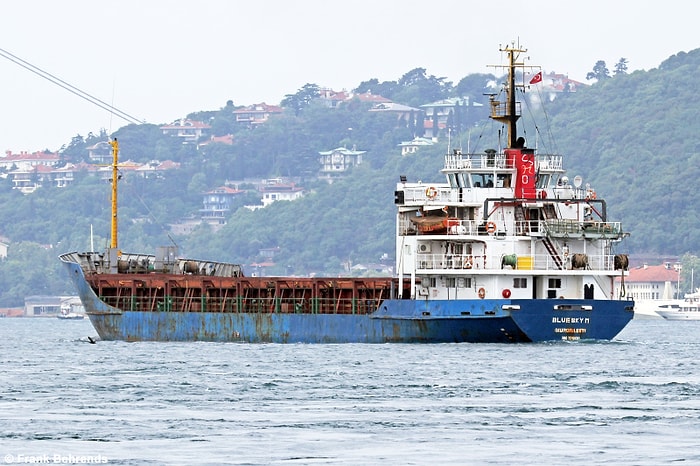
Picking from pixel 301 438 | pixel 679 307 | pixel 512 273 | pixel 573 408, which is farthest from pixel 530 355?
pixel 679 307

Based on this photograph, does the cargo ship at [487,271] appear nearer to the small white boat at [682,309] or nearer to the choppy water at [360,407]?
the choppy water at [360,407]

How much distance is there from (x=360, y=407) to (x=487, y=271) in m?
22.2

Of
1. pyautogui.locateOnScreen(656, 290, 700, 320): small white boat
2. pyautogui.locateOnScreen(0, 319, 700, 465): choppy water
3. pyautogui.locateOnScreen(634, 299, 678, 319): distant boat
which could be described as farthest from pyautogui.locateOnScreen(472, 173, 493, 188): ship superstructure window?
pyautogui.locateOnScreen(634, 299, 678, 319): distant boat

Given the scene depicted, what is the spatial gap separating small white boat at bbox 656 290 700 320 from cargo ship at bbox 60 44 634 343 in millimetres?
102930

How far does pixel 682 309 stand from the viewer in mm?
175125

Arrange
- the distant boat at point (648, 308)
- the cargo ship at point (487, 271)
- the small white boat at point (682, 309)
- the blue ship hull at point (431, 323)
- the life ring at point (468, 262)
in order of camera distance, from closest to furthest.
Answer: the blue ship hull at point (431, 323) → the cargo ship at point (487, 271) → the life ring at point (468, 262) → the small white boat at point (682, 309) → the distant boat at point (648, 308)

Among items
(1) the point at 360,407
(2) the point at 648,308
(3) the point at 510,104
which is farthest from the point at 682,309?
(1) the point at 360,407

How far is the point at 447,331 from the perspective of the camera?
65.4 metres

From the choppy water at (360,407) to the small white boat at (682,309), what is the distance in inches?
4301

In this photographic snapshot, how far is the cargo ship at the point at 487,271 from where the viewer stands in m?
64.9

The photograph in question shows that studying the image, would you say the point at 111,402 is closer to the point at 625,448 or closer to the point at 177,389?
the point at 177,389

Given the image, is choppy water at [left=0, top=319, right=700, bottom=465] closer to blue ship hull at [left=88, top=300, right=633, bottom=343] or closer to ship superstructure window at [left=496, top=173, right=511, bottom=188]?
Result: blue ship hull at [left=88, top=300, right=633, bottom=343]

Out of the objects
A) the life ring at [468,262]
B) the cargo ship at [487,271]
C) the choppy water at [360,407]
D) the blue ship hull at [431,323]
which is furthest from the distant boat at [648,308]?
the choppy water at [360,407]

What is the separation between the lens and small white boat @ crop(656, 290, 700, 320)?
171250 mm
